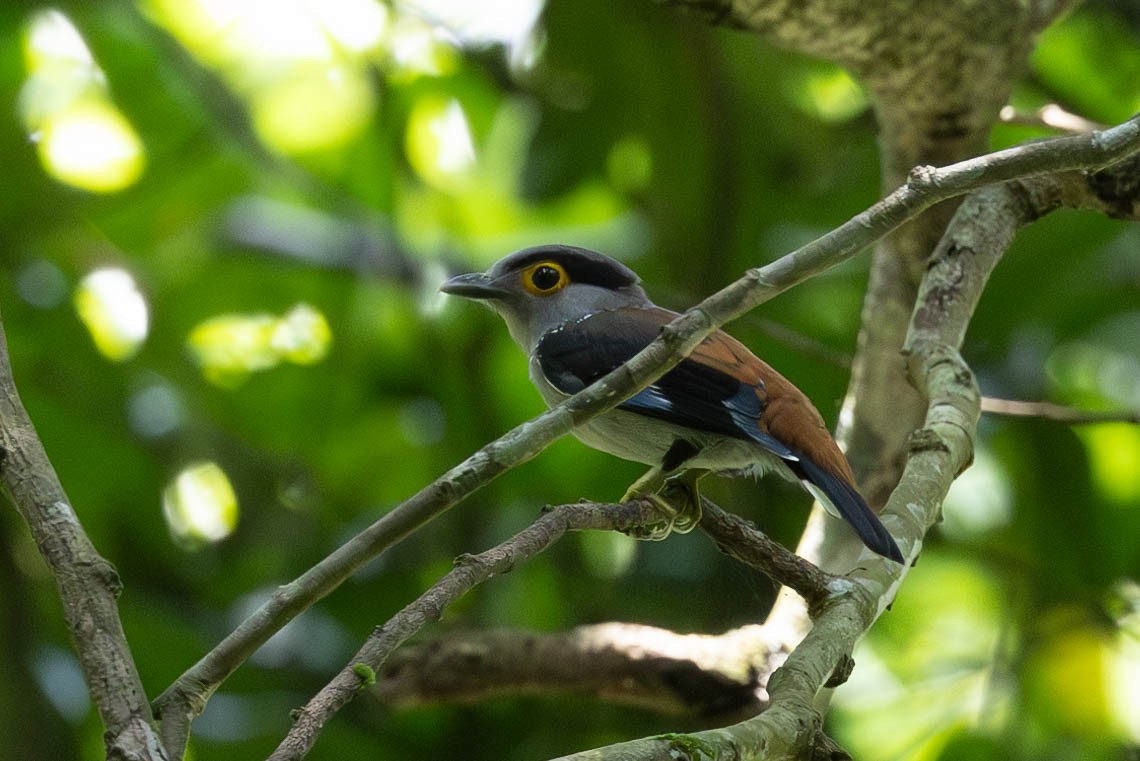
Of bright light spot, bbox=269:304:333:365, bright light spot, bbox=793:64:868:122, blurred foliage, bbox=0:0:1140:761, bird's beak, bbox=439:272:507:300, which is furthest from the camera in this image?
bright light spot, bbox=269:304:333:365

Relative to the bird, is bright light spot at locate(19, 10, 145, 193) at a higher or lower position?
higher

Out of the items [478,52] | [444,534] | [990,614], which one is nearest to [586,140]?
[478,52]

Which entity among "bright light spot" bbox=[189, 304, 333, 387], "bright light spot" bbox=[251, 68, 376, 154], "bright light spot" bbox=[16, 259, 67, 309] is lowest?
"bright light spot" bbox=[16, 259, 67, 309]

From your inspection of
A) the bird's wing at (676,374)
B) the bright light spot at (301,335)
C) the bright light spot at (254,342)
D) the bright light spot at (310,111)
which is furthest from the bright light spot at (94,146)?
the bird's wing at (676,374)

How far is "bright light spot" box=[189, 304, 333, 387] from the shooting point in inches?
194

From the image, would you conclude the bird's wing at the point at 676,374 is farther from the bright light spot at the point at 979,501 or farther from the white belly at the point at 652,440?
the bright light spot at the point at 979,501

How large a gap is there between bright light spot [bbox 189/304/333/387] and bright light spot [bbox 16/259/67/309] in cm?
53

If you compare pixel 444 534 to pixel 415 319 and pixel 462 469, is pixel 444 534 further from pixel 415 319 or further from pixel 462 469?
pixel 462 469

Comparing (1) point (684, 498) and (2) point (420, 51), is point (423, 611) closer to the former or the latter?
(1) point (684, 498)

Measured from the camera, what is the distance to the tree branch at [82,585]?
143 centimetres

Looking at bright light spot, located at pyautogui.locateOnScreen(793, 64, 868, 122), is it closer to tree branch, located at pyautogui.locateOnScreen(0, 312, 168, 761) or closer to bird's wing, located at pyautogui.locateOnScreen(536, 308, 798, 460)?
bird's wing, located at pyautogui.locateOnScreen(536, 308, 798, 460)

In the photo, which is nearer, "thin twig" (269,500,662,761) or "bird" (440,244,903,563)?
"thin twig" (269,500,662,761)

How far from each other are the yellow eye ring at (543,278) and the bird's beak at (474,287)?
71 mm

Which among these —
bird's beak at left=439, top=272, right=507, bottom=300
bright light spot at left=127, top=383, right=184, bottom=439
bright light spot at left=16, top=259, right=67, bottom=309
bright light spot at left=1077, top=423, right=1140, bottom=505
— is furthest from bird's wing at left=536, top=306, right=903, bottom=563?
bright light spot at left=16, top=259, right=67, bottom=309
